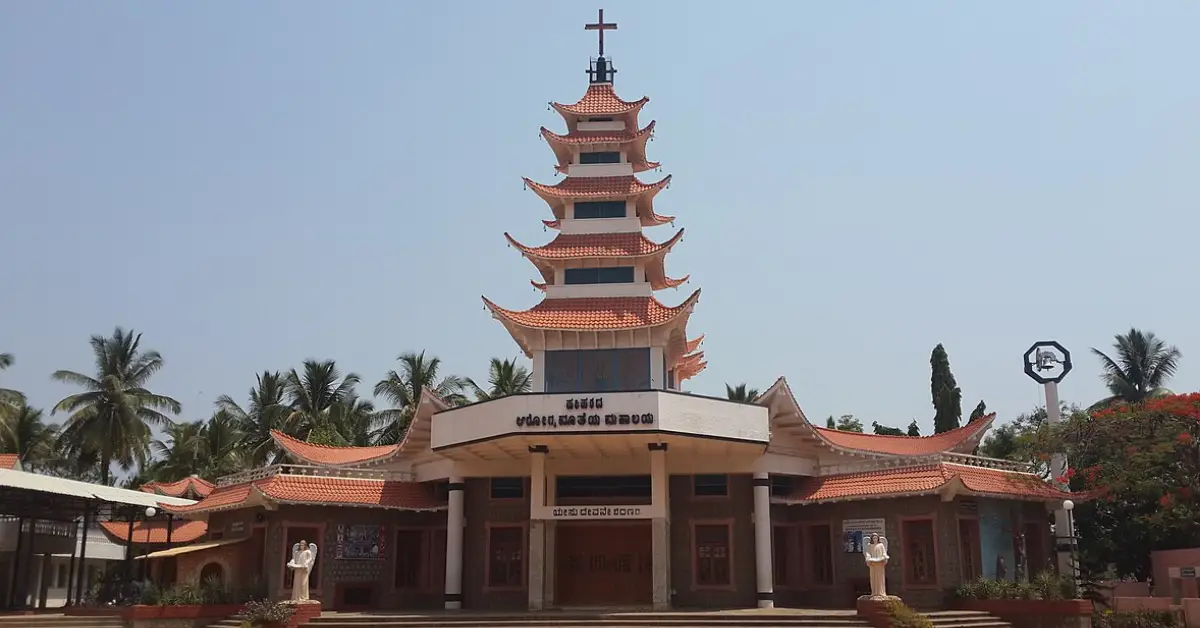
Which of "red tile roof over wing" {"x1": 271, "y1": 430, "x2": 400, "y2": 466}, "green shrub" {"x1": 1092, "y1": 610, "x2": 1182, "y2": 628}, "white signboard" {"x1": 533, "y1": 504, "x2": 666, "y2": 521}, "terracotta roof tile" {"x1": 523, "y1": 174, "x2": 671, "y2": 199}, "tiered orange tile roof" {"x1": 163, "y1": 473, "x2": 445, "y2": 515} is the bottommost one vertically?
"green shrub" {"x1": 1092, "y1": 610, "x2": 1182, "y2": 628}

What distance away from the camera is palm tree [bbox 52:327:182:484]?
41281 mm

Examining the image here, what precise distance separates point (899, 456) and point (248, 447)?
31100 mm

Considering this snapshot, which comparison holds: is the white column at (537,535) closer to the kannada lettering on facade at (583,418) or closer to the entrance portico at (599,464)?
the entrance portico at (599,464)

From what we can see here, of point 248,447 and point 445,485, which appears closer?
point 445,485

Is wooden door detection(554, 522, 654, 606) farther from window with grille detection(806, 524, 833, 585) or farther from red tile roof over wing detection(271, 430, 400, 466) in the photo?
red tile roof over wing detection(271, 430, 400, 466)

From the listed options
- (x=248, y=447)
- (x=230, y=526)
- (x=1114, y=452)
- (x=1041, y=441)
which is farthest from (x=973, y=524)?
(x=248, y=447)

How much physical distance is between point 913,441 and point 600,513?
1148 centimetres

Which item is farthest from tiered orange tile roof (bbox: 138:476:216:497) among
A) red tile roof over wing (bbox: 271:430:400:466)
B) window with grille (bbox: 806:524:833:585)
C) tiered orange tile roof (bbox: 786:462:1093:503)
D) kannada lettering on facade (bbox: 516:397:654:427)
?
tiered orange tile roof (bbox: 786:462:1093:503)

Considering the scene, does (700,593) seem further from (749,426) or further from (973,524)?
(973,524)

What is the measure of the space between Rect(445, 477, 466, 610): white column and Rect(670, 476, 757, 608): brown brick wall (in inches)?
226

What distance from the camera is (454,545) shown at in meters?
27.1

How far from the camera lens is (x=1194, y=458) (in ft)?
90.0

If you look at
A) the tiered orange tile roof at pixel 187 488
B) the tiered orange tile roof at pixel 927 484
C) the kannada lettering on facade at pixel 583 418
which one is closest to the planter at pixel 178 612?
the kannada lettering on facade at pixel 583 418

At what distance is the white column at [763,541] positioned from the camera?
25.7 m
